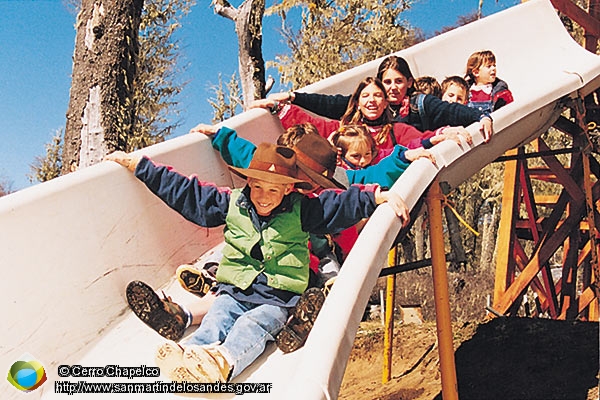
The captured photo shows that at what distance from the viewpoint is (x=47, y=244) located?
206 cm

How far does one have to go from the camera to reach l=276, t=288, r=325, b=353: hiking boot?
1.95 meters

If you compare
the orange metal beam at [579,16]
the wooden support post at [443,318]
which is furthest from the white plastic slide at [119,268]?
the orange metal beam at [579,16]

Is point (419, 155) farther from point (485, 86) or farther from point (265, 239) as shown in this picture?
point (485, 86)

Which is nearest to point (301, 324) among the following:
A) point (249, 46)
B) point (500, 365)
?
point (500, 365)

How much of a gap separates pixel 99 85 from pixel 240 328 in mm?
2274

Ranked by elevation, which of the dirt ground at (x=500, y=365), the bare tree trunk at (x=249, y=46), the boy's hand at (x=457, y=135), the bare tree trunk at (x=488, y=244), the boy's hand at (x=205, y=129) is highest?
the bare tree trunk at (x=249, y=46)

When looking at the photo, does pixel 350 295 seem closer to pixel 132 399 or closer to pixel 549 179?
pixel 132 399

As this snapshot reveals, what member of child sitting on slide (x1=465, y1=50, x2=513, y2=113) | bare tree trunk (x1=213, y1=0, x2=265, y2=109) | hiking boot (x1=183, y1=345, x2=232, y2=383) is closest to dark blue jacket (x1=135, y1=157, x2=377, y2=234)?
hiking boot (x1=183, y1=345, x2=232, y2=383)

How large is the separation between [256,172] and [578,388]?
2783 mm

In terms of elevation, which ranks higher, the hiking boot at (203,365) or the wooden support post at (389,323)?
the hiking boot at (203,365)

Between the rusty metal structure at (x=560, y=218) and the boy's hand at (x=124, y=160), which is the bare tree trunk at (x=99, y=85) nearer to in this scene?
the boy's hand at (x=124, y=160)

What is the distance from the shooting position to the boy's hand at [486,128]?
8.91 ft

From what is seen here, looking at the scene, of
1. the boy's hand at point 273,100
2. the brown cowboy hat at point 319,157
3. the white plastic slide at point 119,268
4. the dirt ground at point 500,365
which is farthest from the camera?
the dirt ground at point 500,365

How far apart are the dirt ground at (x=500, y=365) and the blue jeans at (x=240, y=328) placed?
2.45m
